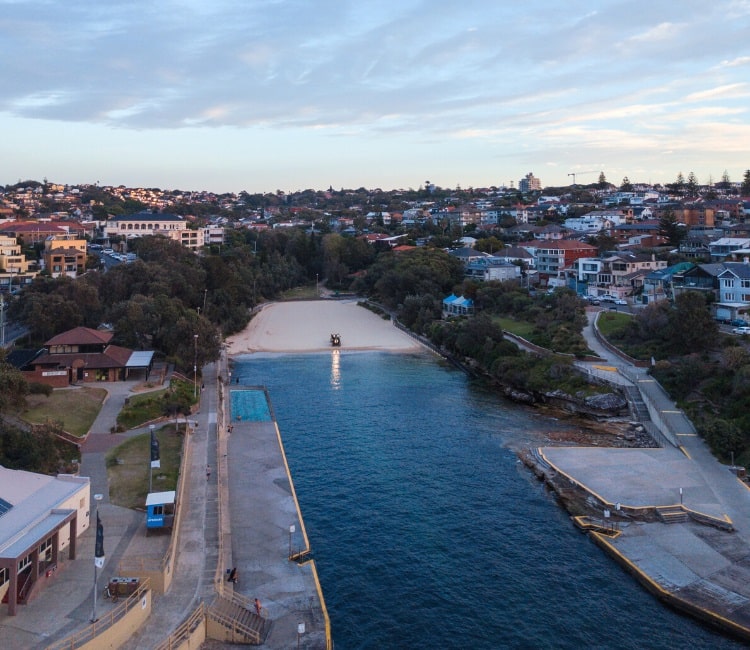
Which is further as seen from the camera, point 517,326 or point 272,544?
point 517,326

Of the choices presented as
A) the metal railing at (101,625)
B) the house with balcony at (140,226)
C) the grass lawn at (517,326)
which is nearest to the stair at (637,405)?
the grass lawn at (517,326)

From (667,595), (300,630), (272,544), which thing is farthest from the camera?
(272,544)

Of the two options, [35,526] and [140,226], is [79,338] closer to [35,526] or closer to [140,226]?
[35,526]

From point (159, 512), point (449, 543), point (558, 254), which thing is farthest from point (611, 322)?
point (159, 512)

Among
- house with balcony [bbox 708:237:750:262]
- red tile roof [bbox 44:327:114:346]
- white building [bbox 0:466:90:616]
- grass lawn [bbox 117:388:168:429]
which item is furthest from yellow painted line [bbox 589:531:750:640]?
house with balcony [bbox 708:237:750:262]

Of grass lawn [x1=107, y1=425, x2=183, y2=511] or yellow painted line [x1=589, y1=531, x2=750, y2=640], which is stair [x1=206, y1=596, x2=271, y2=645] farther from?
yellow painted line [x1=589, y1=531, x2=750, y2=640]

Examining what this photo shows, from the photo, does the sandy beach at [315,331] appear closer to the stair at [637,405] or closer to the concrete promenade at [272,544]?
the stair at [637,405]
